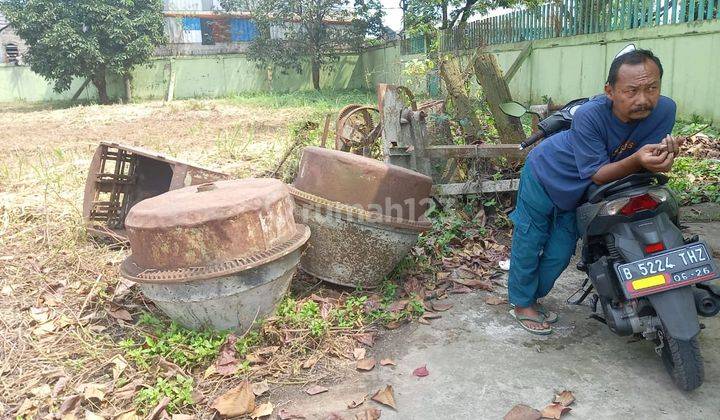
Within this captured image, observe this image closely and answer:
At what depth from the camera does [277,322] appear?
3213mm

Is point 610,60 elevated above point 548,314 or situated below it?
above

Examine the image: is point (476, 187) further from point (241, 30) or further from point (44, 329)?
point (241, 30)

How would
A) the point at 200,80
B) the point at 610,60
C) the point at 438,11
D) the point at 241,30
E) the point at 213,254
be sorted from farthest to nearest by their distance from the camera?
the point at 241,30 < the point at 200,80 < the point at 438,11 < the point at 610,60 < the point at 213,254

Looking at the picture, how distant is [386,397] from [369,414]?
0.47ft

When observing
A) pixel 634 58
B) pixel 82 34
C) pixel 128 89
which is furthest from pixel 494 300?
pixel 128 89

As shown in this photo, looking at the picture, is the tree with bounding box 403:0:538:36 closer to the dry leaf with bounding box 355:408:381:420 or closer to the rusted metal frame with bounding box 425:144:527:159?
the rusted metal frame with bounding box 425:144:527:159

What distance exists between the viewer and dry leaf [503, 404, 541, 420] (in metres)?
2.35

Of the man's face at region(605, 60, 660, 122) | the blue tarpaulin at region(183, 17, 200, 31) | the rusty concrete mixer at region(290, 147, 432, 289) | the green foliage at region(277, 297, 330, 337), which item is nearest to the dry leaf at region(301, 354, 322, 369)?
the green foliage at region(277, 297, 330, 337)

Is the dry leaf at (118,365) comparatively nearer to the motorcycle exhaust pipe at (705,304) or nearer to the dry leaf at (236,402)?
the dry leaf at (236,402)

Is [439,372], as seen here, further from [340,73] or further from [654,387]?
[340,73]

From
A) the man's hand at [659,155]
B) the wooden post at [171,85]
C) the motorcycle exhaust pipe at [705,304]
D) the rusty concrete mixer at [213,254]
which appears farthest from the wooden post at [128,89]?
the motorcycle exhaust pipe at [705,304]

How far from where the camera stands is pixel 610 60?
9.49m

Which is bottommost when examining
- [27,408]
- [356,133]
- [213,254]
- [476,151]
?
[27,408]

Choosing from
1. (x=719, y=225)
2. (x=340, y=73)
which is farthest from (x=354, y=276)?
(x=340, y=73)
